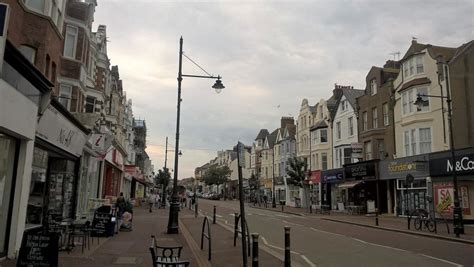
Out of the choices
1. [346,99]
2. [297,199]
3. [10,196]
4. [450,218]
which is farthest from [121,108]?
[10,196]

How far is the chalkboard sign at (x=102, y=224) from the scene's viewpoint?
55.1 ft

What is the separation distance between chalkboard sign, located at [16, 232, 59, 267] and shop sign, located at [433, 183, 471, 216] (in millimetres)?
27646

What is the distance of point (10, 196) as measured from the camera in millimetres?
10773

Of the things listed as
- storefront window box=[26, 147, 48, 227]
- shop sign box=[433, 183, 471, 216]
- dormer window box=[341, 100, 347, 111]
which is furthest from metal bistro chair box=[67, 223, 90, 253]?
dormer window box=[341, 100, 347, 111]

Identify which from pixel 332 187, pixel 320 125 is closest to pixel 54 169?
pixel 332 187

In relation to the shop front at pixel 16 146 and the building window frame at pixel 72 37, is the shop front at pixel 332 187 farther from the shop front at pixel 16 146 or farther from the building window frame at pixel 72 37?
the shop front at pixel 16 146

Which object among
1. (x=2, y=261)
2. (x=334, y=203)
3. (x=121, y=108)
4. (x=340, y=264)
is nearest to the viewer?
(x=2, y=261)

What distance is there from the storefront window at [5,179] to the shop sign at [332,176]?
40233 millimetres

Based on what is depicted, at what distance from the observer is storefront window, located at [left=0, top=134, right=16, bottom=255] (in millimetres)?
10539

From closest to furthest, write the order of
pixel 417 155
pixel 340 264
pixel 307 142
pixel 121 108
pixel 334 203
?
pixel 340 264 < pixel 417 155 < pixel 121 108 < pixel 334 203 < pixel 307 142

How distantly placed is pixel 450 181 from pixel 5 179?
28.0m

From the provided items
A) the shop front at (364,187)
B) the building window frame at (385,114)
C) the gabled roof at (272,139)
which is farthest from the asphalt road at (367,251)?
the gabled roof at (272,139)

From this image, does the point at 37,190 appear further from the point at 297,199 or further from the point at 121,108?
the point at 297,199

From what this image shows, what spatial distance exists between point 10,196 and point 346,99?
41.4m
